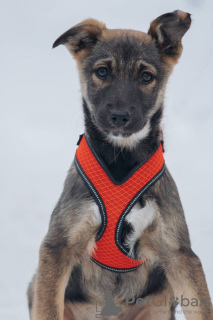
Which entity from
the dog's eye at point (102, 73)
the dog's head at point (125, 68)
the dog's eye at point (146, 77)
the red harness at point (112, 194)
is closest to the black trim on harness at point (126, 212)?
the red harness at point (112, 194)

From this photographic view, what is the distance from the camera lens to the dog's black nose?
3.93m

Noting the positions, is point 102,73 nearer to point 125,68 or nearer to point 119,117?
point 125,68

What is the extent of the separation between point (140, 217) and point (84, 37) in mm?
1665

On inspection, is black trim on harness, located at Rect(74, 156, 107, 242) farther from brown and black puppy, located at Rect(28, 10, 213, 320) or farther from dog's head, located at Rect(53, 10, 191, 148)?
dog's head, located at Rect(53, 10, 191, 148)

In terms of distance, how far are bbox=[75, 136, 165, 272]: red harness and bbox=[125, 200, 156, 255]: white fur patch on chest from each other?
5cm

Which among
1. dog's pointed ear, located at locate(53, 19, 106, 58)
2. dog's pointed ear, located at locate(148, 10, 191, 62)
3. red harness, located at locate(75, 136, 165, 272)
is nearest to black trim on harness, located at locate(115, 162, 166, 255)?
red harness, located at locate(75, 136, 165, 272)

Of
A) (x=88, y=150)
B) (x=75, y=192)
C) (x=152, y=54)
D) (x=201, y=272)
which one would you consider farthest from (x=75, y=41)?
(x=201, y=272)

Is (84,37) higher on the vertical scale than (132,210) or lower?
higher

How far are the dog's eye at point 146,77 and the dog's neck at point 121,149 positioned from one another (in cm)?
28

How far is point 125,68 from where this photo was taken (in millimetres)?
4133

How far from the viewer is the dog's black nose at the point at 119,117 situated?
3.93m

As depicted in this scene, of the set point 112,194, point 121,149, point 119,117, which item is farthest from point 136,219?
point 119,117

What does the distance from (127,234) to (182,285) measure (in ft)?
2.01

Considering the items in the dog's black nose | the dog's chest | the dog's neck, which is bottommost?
the dog's chest
